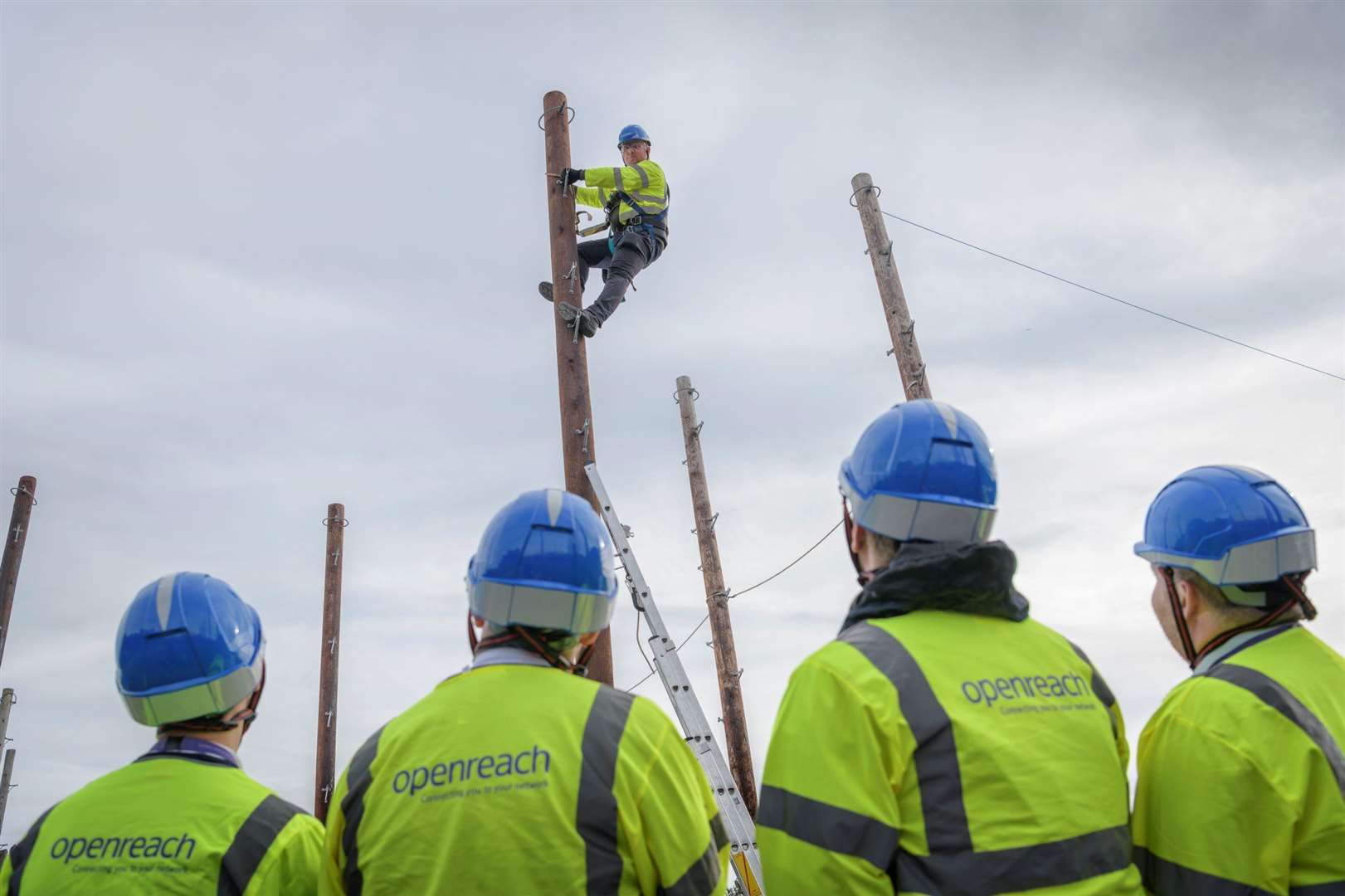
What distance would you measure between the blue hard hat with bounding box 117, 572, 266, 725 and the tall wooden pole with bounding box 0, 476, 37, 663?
53.2ft

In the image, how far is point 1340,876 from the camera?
84.6 inches

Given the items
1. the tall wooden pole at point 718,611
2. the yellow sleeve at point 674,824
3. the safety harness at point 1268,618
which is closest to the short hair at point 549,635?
the yellow sleeve at point 674,824

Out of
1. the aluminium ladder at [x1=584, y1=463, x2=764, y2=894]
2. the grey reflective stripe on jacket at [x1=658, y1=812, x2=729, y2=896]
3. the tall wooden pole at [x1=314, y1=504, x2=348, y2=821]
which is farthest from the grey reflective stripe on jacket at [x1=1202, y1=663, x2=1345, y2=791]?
the tall wooden pole at [x1=314, y1=504, x2=348, y2=821]

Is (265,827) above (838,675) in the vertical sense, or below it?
below

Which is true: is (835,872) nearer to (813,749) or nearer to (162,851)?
(813,749)

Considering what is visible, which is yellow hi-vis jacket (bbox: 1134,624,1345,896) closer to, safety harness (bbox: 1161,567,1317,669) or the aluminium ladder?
safety harness (bbox: 1161,567,1317,669)

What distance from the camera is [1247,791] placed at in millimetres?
2168

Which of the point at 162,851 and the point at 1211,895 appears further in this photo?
the point at 162,851

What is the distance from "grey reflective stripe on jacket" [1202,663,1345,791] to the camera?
2203 mm

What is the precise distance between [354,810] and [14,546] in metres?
17.3

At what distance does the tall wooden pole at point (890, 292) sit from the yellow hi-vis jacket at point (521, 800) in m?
6.94

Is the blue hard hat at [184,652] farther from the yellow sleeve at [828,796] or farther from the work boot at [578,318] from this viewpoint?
the work boot at [578,318]

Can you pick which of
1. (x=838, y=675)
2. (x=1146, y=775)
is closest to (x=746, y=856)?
(x=1146, y=775)

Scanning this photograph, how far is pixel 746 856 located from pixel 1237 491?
5491 mm
